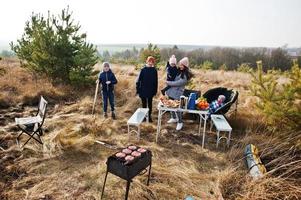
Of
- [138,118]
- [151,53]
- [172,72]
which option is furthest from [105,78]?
[151,53]

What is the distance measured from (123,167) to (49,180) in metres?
1.58

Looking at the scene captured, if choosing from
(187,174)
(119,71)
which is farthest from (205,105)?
(119,71)

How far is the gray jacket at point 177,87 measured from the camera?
6.27 m

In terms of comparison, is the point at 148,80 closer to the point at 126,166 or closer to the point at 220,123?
the point at 220,123

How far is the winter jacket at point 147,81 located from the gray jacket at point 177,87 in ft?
1.69

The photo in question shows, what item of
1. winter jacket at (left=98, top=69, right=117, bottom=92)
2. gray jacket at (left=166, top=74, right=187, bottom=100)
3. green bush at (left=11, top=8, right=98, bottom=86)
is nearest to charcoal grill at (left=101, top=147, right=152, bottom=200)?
gray jacket at (left=166, top=74, right=187, bottom=100)

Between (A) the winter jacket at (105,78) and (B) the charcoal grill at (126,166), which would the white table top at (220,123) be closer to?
(B) the charcoal grill at (126,166)

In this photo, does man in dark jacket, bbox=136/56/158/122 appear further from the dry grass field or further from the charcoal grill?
the charcoal grill

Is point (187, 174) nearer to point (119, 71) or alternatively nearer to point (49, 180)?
point (49, 180)

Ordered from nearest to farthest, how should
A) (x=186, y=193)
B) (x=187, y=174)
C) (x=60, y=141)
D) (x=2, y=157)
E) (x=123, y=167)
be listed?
(x=123, y=167) → (x=186, y=193) → (x=187, y=174) → (x=2, y=157) → (x=60, y=141)

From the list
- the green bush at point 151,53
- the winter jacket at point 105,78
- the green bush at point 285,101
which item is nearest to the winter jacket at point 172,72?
the winter jacket at point 105,78

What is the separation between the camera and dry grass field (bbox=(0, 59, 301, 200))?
12.1 feet

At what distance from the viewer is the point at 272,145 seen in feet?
15.7

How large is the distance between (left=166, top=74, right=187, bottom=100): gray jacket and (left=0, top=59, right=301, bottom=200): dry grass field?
84 cm
